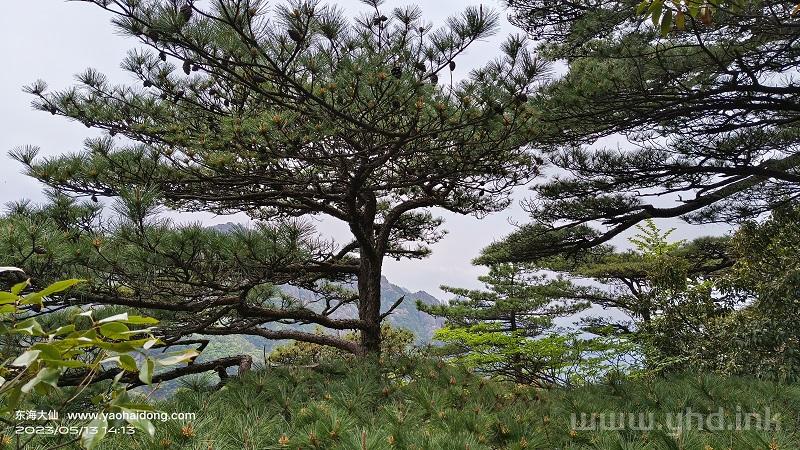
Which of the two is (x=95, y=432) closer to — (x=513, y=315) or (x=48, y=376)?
(x=48, y=376)

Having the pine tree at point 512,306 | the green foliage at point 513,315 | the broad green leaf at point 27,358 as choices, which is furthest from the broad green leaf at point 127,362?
the pine tree at point 512,306

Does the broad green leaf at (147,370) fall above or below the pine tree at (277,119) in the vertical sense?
below

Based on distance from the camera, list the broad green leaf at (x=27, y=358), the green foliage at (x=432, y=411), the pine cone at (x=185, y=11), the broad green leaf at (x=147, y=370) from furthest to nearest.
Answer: the pine cone at (x=185, y=11) → the green foliage at (x=432, y=411) → the broad green leaf at (x=147, y=370) → the broad green leaf at (x=27, y=358)

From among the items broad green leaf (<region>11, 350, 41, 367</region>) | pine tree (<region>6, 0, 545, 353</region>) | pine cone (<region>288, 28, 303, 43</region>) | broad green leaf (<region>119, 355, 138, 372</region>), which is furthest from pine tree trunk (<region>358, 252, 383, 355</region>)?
broad green leaf (<region>11, 350, 41, 367</region>)

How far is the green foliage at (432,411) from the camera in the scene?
4.79 feet

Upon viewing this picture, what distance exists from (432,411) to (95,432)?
1.69 meters

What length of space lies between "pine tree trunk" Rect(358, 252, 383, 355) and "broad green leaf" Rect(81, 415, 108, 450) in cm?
398

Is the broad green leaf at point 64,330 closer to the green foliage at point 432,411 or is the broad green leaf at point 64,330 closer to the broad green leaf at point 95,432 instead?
the broad green leaf at point 95,432

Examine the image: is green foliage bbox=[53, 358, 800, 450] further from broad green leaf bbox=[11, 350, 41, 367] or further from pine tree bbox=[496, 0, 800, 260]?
pine tree bbox=[496, 0, 800, 260]

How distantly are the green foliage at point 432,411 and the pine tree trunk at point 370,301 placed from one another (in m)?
1.34

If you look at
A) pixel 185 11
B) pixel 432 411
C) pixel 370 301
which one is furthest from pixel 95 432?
pixel 370 301

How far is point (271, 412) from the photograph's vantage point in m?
2.17

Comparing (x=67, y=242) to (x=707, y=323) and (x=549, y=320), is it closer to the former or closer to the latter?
(x=707, y=323)

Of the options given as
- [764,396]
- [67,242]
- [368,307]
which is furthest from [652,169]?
[67,242]
